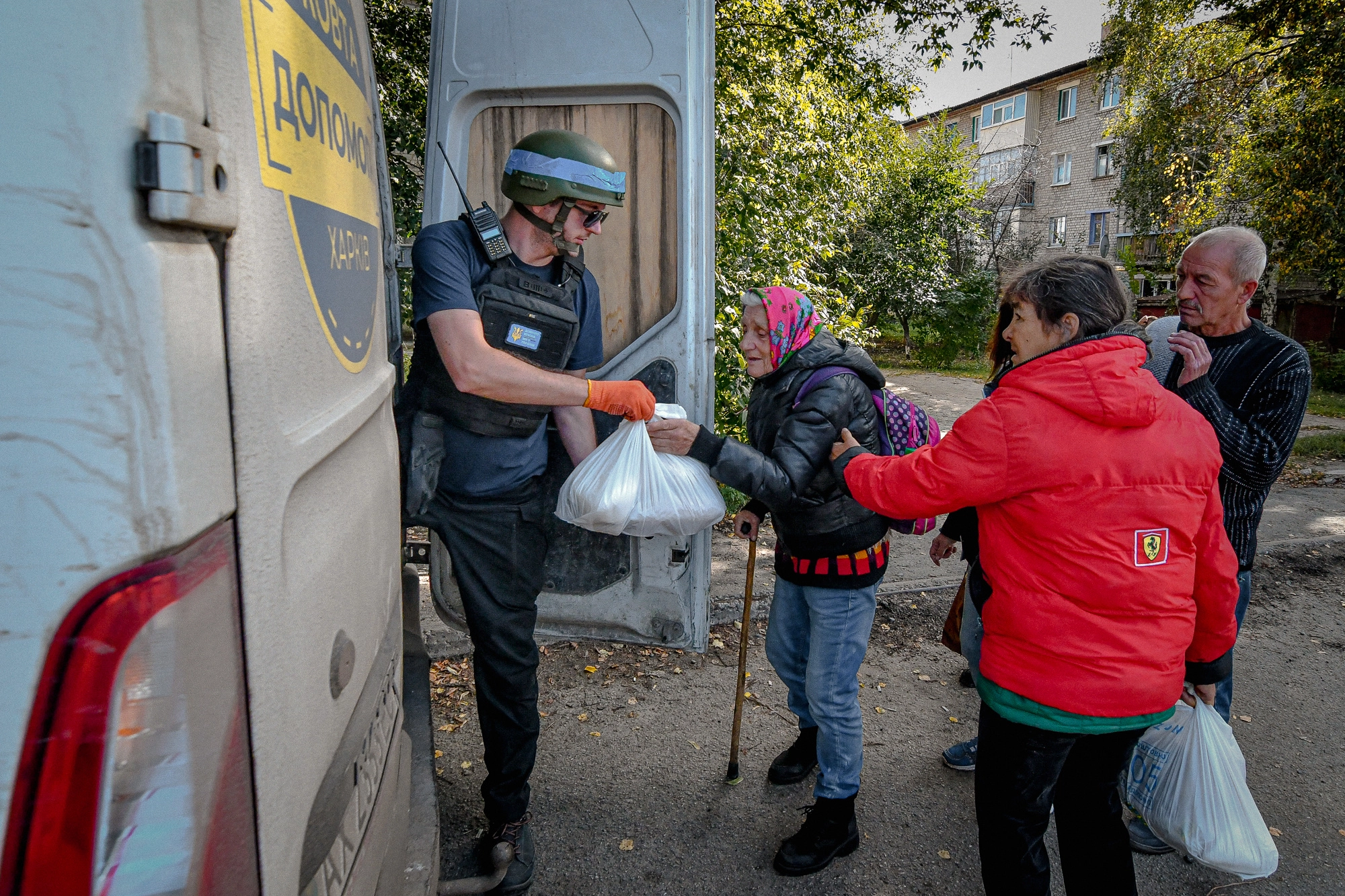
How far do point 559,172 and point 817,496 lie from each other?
1275 mm

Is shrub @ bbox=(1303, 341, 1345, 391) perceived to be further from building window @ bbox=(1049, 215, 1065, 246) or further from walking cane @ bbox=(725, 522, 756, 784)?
walking cane @ bbox=(725, 522, 756, 784)

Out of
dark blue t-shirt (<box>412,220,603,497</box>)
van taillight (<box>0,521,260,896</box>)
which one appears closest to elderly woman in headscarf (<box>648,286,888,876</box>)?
dark blue t-shirt (<box>412,220,603,497</box>)

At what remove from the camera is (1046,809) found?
85.0 inches

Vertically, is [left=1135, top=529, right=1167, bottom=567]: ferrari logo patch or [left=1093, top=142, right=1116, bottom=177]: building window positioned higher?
[left=1093, top=142, right=1116, bottom=177]: building window

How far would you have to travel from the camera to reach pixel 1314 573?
584 centimetres

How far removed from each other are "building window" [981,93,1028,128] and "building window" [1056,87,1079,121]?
1678mm

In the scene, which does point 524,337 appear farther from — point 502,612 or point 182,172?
point 182,172

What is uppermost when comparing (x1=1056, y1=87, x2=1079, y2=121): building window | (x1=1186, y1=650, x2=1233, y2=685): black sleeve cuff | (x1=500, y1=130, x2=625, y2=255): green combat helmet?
(x1=1056, y1=87, x2=1079, y2=121): building window

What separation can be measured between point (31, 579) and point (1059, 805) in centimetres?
237

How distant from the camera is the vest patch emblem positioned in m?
2.47

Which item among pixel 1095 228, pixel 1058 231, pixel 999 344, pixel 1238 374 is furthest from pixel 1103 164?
pixel 999 344

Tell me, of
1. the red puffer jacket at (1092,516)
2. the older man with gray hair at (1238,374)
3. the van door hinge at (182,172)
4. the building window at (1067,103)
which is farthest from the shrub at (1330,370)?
the van door hinge at (182,172)

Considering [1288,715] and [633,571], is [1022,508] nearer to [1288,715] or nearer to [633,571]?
[633,571]

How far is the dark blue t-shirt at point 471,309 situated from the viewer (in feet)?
7.56
